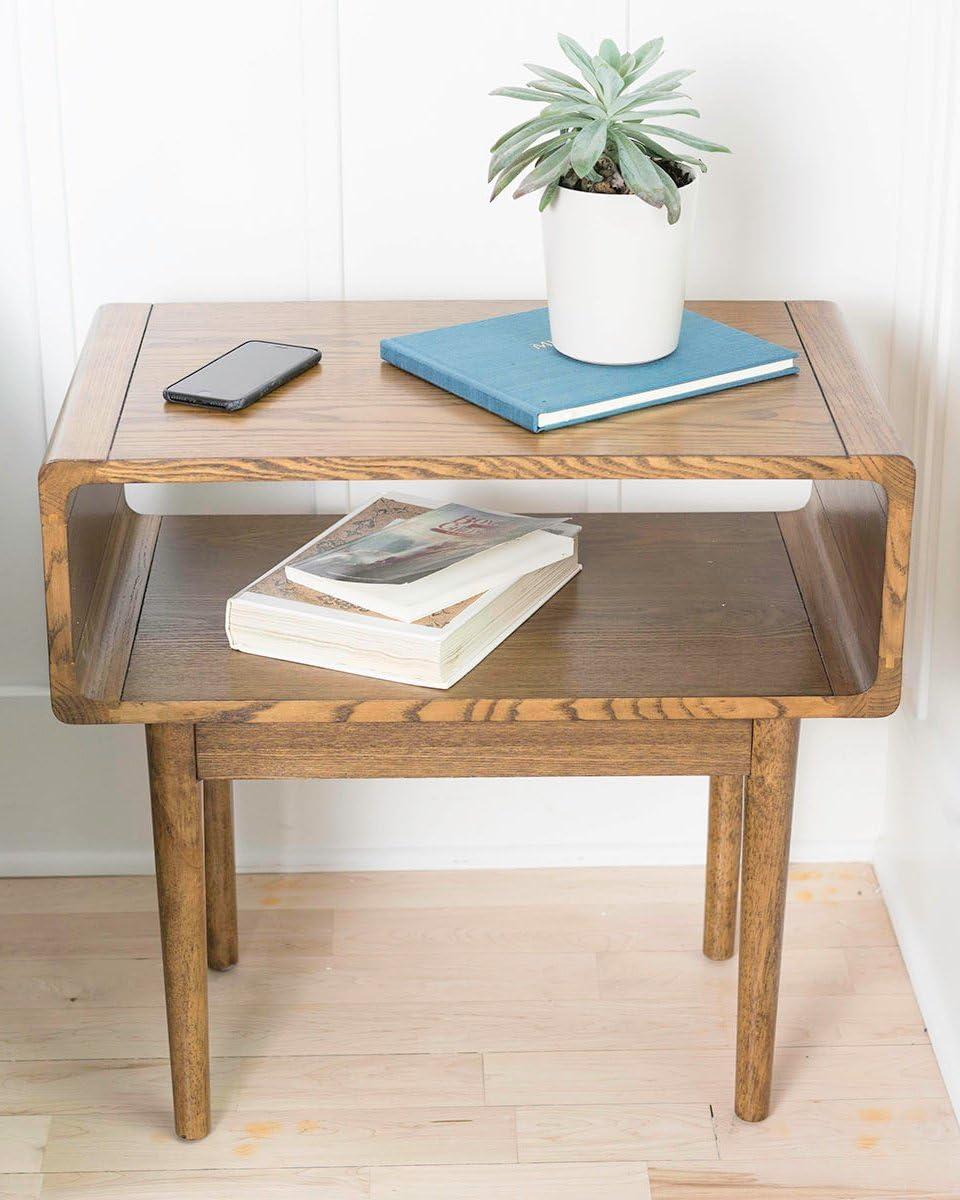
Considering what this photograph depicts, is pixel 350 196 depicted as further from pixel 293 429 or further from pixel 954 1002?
pixel 954 1002

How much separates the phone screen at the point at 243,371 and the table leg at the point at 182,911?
10.8 inches

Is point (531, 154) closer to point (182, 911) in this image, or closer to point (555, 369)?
point (555, 369)

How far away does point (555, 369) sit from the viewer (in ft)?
4.25

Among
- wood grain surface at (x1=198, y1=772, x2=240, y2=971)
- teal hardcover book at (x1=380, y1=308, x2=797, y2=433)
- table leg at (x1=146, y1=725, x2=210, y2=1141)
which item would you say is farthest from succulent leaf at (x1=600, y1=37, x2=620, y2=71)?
wood grain surface at (x1=198, y1=772, x2=240, y2=971)

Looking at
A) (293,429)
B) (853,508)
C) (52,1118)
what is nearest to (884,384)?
(853,508)

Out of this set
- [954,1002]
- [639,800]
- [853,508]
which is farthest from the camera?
[639,800]

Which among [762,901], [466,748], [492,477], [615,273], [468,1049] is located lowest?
[468,1049]

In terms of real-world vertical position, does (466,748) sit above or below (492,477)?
below

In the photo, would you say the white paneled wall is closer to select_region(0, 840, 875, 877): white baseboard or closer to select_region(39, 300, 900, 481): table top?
select_region(39, 300, 900, 481): table top

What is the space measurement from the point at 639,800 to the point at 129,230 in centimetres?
85

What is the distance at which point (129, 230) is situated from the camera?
1593 mm

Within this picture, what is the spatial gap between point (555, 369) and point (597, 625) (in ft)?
0.75

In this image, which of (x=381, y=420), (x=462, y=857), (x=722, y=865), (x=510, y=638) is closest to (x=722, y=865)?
(x=722, y=865)

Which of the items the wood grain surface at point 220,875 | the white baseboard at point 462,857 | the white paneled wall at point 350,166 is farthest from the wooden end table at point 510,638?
the white baseboard at point 462,857
